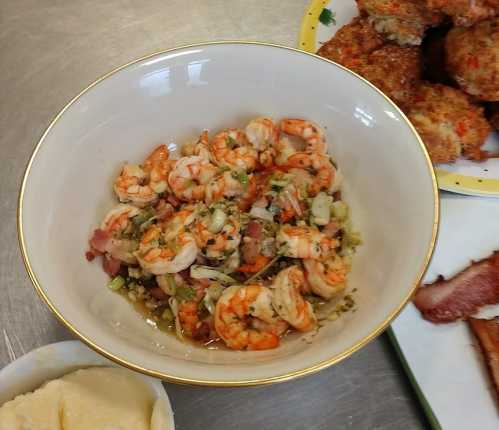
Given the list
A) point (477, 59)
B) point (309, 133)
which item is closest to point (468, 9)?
point (477, 59)

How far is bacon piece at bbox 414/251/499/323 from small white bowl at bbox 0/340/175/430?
660mm

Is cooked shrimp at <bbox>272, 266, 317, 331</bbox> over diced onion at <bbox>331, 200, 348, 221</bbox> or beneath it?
beneath

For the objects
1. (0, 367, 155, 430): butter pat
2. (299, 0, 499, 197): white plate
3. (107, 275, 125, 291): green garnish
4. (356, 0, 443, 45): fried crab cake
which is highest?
(356, 0, 443, 45): fried crab cake

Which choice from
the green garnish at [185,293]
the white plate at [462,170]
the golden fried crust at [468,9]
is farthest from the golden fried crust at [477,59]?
the green garnish at [185,293]

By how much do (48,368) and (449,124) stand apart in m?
1.26

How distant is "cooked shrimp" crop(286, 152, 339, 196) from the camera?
1.25 meters

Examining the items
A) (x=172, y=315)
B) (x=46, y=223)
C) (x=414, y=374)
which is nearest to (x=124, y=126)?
(x=46, y=223)

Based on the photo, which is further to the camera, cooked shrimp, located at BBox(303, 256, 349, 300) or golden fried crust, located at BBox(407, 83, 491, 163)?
golden fried crust, located at BBox(407, 83, 491, 163)

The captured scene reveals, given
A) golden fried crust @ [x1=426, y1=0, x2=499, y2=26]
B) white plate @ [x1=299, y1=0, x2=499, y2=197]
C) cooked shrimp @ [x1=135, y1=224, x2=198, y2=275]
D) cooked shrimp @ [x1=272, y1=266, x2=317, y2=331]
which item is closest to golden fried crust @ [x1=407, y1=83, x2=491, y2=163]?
white plate @ [x1=299, y1=0, x2=499, y2=197]

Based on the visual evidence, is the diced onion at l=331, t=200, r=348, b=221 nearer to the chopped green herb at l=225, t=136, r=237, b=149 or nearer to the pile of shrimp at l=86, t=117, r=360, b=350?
the pile of shrimp at l=86, t=117, r=360, b=350

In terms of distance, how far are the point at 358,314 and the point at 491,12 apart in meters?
1.04

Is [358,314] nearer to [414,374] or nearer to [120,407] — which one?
[414,374]

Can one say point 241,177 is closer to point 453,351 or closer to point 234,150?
point 234,150

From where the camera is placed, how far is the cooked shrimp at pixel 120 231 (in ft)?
3.84
